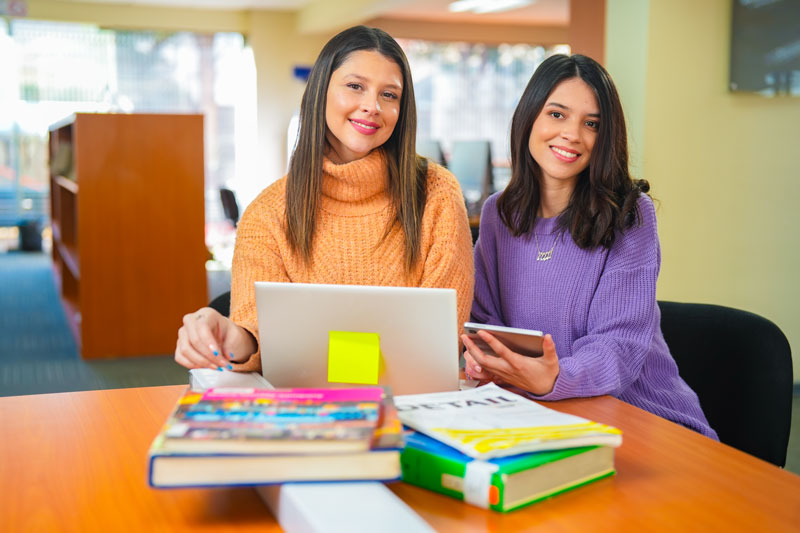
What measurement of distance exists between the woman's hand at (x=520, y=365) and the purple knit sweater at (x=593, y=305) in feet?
0.17

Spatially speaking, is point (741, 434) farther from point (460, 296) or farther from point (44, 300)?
point (44, 300)

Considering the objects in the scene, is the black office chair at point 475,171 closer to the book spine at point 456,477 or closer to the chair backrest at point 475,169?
the chair backrest at point 475,169

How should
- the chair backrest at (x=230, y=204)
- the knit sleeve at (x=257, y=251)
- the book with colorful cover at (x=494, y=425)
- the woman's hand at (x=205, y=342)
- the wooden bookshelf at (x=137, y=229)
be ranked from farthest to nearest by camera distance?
the chair backrest at (x=230, y=204) < the wooden bookshelf at (x=137, y=229) < the knit sleeve at (x=257, y=251) < the woman's hand at (x=205, y=342) < the book with colorful cover at (x=494, y=425)

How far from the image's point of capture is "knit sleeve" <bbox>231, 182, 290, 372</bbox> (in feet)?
5.07

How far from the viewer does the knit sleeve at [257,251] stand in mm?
1546

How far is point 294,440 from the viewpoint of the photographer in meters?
0.79

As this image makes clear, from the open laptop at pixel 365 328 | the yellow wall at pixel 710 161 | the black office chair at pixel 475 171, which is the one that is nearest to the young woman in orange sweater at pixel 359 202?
the open laptop at pixel 365 328

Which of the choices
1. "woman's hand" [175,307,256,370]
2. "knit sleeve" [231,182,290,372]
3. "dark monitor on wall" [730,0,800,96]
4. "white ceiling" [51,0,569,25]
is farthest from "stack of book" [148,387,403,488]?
"white ceiling" [51,0,569,25]

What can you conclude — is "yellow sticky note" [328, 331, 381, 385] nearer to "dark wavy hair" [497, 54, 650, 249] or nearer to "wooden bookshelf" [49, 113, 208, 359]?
"dark wavy hair" [497, 54, 650, 249]

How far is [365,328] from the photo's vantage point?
1112 mm

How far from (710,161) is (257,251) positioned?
2708 millimetres

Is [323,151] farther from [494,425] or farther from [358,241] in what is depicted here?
[494,425]

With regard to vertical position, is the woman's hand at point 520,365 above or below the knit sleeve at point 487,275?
below

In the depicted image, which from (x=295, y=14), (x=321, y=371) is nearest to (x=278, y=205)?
(x=321, y=371)
